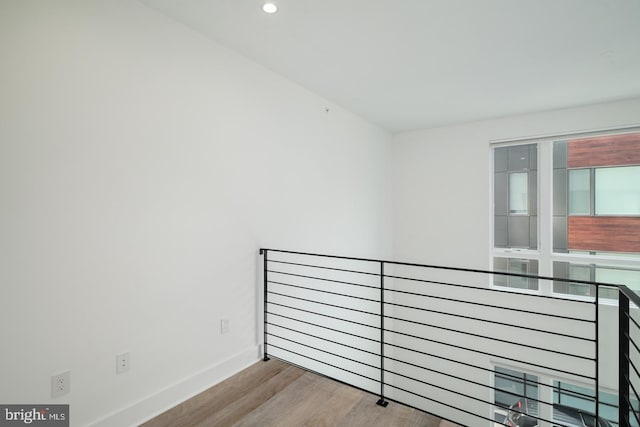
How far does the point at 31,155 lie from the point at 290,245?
6.55 ft

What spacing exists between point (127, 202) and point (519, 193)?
14.3 ft

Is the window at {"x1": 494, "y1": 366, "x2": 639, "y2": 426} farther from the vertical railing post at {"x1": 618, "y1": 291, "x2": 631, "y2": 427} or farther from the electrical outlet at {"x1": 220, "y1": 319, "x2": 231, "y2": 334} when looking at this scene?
the electrical outlet at {"x1": 220, "y1": 319, "x2": 231, "y2": 334}

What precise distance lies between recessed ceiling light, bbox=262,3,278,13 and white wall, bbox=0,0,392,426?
590 mm

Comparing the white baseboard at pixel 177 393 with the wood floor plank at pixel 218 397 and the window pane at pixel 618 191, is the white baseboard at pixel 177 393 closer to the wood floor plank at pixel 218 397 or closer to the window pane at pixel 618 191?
the wood floor plank at pixel 218 397

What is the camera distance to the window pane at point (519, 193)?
4195mm

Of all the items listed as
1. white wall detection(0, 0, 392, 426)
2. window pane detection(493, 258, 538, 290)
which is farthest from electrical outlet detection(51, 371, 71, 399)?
window pane detection(493, 258, 538, 290)

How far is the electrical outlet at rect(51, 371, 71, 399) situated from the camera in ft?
5.46

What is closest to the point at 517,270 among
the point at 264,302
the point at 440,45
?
the point at 440,45

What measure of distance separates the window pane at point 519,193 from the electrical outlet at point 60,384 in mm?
4671

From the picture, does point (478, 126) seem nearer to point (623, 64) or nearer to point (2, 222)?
point (623, 64)

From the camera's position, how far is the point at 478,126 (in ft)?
14.5

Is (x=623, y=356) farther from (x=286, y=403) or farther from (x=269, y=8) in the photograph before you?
(x=269, y=8)

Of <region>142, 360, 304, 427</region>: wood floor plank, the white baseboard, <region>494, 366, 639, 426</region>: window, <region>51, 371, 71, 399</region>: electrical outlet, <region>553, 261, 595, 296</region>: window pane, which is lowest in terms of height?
<region>494, 366, 639, 426</region>: window

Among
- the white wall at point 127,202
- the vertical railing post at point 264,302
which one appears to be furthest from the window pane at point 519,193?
the vertical railing post at point 264,302
